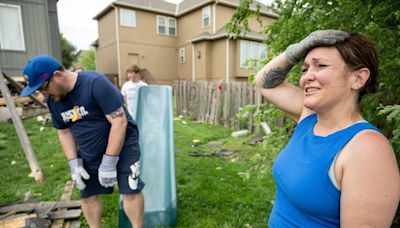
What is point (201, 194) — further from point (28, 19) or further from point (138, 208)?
point (28, 19)

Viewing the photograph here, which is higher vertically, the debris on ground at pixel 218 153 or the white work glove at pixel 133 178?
the white work glove at pixel 133 178

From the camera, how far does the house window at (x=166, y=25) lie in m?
20.6

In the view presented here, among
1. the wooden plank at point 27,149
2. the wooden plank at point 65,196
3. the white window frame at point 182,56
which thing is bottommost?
the wooden plank at point 65,196

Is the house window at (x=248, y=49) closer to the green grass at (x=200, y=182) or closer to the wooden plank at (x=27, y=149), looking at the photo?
the green grass at (x=200, y=182)

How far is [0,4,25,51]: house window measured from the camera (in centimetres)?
935

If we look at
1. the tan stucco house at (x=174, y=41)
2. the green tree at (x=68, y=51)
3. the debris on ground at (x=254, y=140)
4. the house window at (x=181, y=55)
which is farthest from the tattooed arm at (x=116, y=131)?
the green tree at (x=68, y=51)

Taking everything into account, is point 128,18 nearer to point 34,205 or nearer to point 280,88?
point 34,205

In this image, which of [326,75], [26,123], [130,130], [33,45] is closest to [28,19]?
[33,45]

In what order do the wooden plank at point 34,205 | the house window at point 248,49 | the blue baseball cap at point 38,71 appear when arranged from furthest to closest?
the house window at point 248,49 → the wooden plank at point 34,205 → the blue baseball cap at point 38,71

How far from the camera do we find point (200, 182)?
4074 mm

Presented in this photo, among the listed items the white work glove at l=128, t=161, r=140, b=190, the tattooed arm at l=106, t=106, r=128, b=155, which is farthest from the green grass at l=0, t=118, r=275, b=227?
the tattooed arm at l=106, t=106, r=128, b=155

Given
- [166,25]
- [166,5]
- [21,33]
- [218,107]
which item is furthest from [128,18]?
[218,107]

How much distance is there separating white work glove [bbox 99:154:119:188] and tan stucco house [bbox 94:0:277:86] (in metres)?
15.9

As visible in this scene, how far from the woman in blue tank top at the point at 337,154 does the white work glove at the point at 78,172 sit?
1.80 meters
